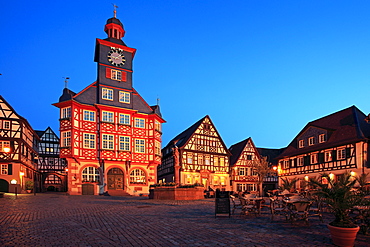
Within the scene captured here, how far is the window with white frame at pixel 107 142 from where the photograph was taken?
126 ft

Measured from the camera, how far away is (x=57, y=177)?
60969 millimetres

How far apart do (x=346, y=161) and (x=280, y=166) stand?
14.1 metres

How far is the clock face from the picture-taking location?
133 ft

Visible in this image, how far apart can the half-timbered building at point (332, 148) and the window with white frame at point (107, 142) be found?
79.1ft

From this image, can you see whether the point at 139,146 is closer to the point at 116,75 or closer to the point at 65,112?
the point at 116,75

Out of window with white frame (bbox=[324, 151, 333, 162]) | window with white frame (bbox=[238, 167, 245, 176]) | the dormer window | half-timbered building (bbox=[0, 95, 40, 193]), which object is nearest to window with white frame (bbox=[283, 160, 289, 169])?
the dormer window

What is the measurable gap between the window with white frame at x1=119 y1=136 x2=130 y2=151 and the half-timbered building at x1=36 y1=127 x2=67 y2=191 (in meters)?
24.4

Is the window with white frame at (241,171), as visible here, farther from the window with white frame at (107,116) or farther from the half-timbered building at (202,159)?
the window with white frame at (107,116)

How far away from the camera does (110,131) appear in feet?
128

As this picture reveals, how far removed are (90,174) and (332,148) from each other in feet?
94.0

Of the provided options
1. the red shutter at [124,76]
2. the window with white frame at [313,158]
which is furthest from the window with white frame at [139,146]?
the window with white frame at [313,158]

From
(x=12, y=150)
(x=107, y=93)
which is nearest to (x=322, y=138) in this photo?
(x=107, y=93)

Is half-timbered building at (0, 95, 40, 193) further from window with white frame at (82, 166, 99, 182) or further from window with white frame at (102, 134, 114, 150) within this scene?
window with white frame at (102, 134, 114, 150)

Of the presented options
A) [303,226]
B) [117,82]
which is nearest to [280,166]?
[117,82]
